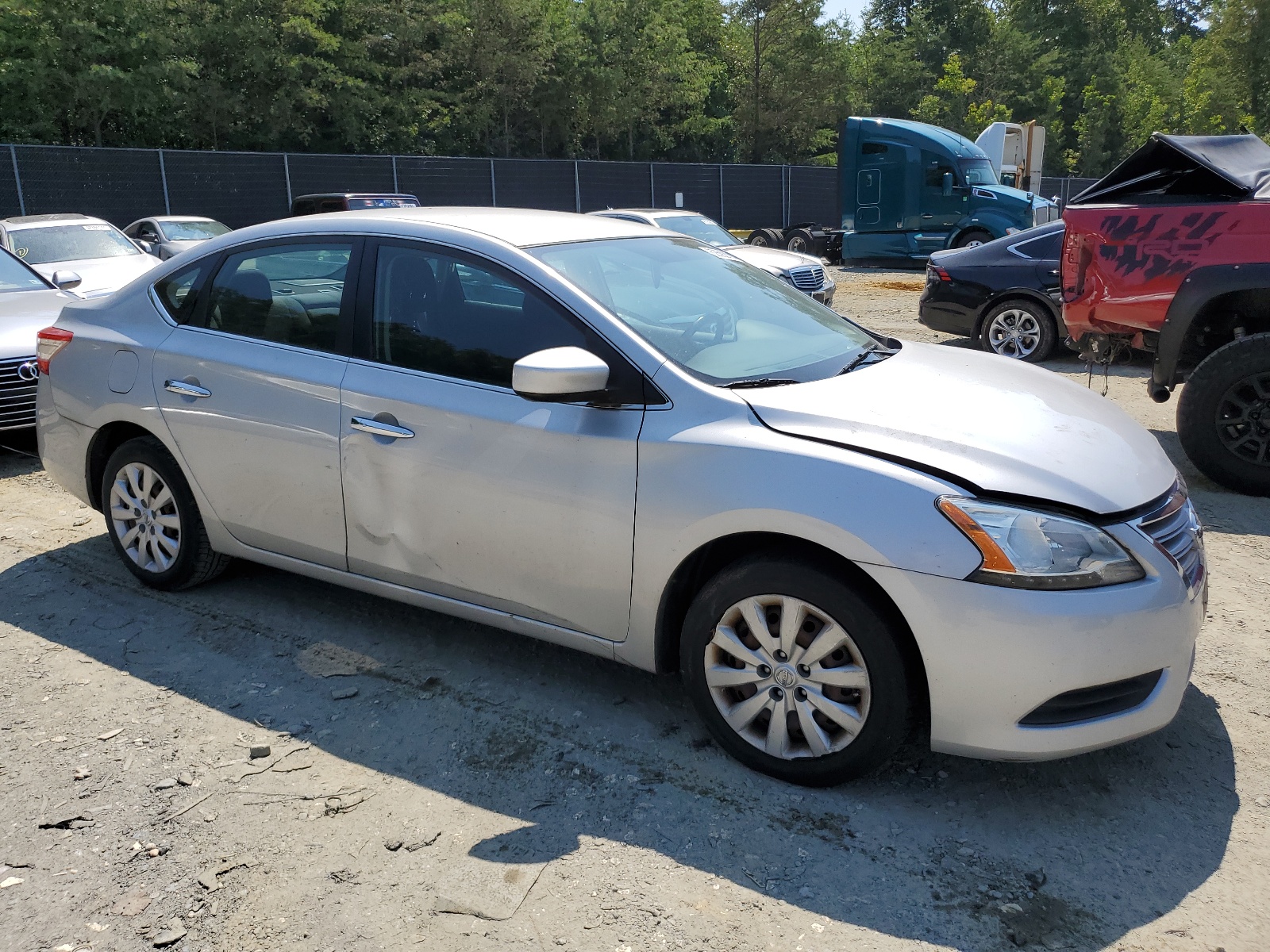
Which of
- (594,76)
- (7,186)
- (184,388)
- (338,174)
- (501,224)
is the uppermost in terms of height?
(594,76)

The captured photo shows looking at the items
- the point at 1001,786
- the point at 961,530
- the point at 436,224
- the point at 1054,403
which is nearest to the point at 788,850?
the point at 1001,786

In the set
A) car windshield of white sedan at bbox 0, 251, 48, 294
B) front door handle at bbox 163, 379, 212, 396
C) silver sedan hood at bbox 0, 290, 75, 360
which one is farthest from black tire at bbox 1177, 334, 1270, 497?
car windshield of white sedan at bbox 0, 251, 48, 294

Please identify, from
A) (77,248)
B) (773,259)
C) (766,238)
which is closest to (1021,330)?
(773,259)

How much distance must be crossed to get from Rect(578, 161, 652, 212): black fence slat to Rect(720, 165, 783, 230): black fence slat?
2.88m

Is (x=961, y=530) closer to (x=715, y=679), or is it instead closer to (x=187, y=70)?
(x=715, y=679)

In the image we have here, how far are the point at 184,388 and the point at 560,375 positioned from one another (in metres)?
2.01

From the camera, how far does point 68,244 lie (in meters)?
12.8

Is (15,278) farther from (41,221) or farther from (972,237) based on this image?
(972,237)

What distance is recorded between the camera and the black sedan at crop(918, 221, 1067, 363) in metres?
10.4

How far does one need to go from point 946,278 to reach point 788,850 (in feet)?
29.6

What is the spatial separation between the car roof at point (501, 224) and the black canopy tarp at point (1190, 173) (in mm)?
4272

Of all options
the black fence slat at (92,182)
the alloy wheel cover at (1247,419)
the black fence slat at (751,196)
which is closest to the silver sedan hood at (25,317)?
the alloy wheel cover at (1247,419)

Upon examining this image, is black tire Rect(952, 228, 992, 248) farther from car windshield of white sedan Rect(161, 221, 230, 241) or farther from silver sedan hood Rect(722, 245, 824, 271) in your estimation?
car windshield of white sedan Rect(161, 221, 230, 241)

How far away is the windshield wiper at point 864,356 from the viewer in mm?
3686
